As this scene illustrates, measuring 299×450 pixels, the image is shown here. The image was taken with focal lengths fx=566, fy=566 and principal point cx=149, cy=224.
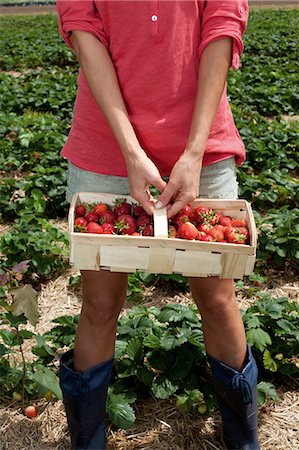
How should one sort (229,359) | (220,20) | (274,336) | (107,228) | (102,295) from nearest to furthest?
(220,20)
(107,228)
(102,295)
(229,359)
(274,336)

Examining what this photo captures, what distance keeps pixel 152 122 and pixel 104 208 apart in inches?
12.6

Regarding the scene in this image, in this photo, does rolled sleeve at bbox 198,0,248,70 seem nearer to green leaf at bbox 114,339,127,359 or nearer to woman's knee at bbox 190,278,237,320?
woman's knee at bbox 190,278,237,320

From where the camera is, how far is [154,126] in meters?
1.79

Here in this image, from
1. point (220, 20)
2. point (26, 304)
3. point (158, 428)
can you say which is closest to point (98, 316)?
point (26, 304)

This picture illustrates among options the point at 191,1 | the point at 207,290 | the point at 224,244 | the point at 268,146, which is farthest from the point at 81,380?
the point at 268,146

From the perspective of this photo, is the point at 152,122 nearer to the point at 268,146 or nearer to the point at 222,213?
the point at 222,213

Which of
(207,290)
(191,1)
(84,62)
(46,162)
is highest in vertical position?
(191,1)

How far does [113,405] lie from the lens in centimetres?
232

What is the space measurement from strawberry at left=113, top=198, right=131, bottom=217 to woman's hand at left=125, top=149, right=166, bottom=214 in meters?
0.11

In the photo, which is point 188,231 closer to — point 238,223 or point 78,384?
point 238,223

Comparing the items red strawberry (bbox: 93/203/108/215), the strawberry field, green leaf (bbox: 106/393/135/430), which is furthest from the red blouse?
green leaf (bbox: 106/393/135/430)

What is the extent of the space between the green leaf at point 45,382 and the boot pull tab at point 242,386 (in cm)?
71

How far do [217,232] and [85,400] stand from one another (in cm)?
80

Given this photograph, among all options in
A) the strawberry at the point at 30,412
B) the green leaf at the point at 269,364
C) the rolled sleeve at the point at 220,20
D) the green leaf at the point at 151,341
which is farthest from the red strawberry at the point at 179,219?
the strawberry at the point at 30,412
